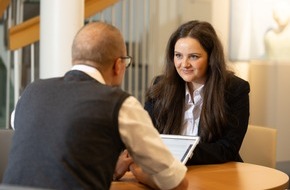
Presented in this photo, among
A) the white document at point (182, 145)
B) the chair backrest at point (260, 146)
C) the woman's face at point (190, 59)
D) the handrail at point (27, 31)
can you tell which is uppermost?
the handrail at point (27, 31)

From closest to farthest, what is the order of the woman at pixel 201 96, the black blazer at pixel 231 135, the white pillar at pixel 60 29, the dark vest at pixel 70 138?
the dark vest at pixel 70 138, the black blazer at pixel 231 135, the woman at pixel 201 96, the white pillar at pixel 60 29

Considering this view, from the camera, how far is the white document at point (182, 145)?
200 cm

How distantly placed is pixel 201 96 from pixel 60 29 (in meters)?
1.10

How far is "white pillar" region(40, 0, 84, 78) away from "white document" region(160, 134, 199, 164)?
1.33 metres

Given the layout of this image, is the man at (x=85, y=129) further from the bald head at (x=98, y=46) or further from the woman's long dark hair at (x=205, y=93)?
the woman's long dark hair at (x=205, y=93)

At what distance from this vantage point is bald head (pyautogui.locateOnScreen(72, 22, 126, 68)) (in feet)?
4.93

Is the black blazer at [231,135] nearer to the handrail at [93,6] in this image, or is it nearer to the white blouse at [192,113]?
the white blouse at [192,113]

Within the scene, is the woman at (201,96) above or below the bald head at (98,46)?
below

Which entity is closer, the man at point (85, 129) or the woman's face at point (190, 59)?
the man at point (85, 129)

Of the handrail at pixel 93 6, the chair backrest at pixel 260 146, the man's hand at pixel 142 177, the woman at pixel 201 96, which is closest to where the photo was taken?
the man's hand at pixel 142 177

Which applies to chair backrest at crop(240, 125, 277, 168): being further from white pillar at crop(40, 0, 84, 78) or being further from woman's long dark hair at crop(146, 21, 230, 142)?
white pillar at crop(40, 0, 84, 78)

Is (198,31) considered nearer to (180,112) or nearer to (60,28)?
(180,112)

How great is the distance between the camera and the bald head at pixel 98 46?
1.50 m

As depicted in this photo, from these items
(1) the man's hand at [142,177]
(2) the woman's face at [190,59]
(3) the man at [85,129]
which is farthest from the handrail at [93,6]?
(3) the man at [85,129]
